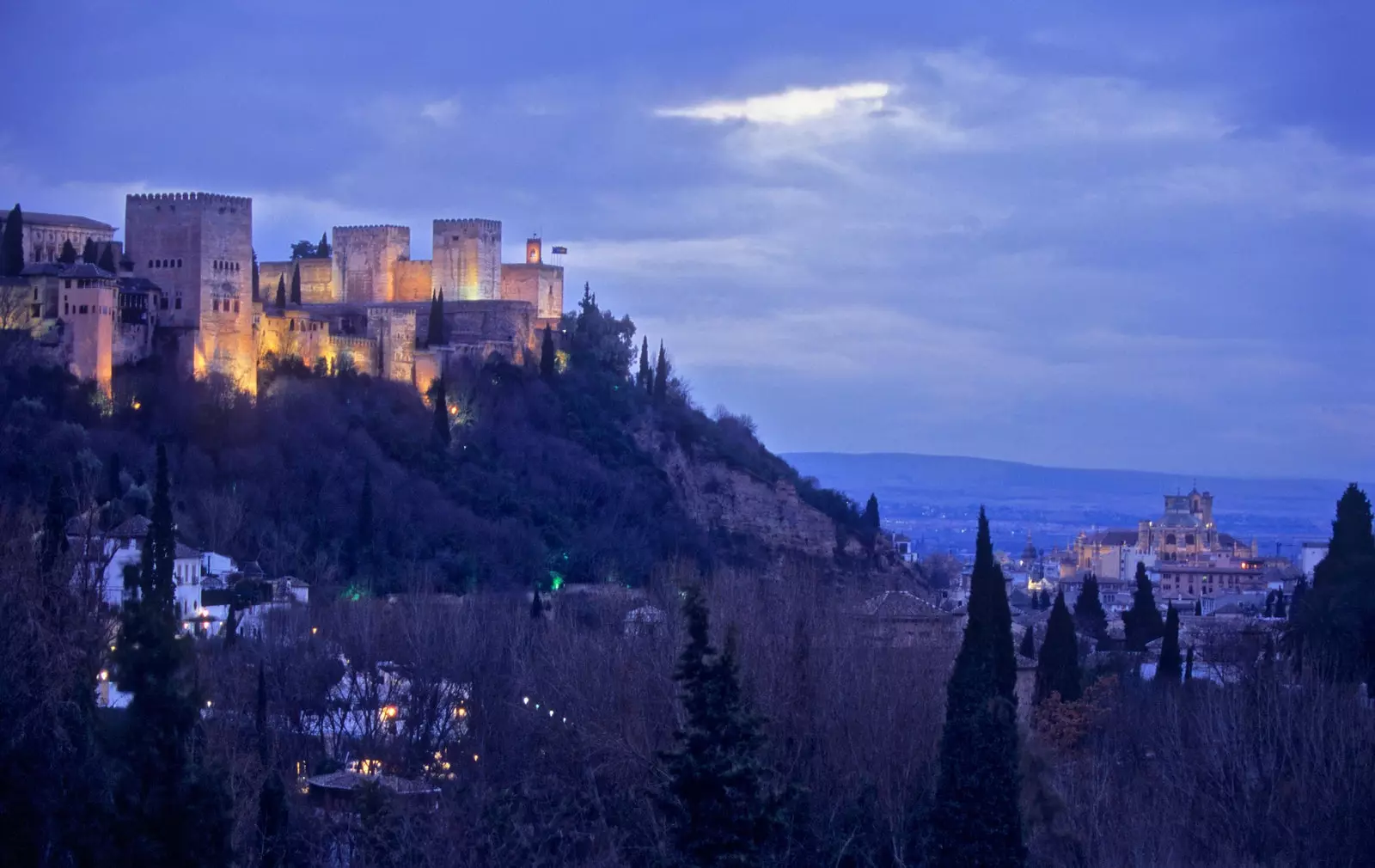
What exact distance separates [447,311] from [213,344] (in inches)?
525

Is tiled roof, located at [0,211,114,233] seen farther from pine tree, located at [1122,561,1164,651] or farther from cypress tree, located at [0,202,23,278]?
pine tree, located at [1122,561,1164,651]

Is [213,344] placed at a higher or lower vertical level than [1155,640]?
higher

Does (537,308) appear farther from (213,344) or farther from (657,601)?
(657,601)

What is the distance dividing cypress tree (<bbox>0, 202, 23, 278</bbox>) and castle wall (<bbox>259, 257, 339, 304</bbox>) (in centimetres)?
1526

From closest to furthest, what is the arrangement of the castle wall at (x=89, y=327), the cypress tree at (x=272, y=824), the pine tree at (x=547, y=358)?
the cypress tree at (x=272, y=824), the castle wall at (x=89, y=327), the pine tree at (x=547, y=358)

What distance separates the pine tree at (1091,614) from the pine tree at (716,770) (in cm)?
3611

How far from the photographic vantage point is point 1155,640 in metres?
52.6

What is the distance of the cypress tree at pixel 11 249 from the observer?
54125 millimetres

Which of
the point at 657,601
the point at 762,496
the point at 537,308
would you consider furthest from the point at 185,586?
the point at 762,496

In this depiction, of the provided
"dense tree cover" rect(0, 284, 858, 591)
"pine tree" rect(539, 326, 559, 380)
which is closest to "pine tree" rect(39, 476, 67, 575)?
"dense tree cover" rect(0, 284, 858, 591)

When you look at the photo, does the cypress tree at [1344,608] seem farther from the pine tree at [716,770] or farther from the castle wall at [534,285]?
the castle wall at [534,285]

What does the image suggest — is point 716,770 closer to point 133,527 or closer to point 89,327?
point 133,527

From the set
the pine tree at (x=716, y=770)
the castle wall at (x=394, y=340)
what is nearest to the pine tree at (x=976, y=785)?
the pine tree at (x=716, y=770)

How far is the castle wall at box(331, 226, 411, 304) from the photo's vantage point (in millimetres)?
71688
